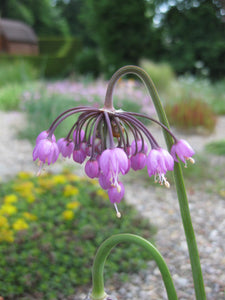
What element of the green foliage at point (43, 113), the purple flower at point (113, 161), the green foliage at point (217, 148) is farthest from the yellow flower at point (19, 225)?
the green foliage at point (217, 148)

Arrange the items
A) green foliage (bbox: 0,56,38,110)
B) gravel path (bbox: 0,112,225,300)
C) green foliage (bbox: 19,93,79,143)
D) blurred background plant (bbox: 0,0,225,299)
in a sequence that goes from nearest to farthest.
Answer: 1. gravel path (bbox: 0,112,225,300)
2. blurred background plant (bbox: 0,0,225,299)
3. green foliage (bbox: 19,93,79,143)
4. green foliage (bbox: 0,56,38,110)

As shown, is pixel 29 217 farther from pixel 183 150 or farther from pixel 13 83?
pixel 13 83

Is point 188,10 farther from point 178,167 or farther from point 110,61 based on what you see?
point 178,167

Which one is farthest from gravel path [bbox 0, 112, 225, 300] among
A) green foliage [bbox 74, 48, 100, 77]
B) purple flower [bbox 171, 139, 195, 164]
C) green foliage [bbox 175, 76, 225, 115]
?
green foliage [bbox 74, 48, 100, 77]

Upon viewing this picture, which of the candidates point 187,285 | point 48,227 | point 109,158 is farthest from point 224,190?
point 109,158

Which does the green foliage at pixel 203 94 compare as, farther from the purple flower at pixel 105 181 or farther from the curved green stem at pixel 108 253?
the purple flower at pixel 105 181

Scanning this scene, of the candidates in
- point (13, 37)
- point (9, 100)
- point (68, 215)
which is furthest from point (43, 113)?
point (13, 37)

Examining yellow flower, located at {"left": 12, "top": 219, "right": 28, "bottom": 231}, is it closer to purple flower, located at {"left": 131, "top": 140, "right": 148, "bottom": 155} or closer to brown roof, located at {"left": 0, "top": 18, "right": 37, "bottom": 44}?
purple flower, located at {"left": 131, "top": 140, "right": 148, "bottom": 155}
